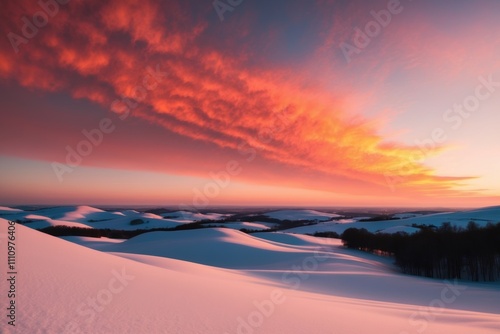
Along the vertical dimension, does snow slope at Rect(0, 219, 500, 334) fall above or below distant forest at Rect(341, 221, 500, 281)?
above

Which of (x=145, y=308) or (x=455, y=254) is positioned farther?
(x=455, y=254)

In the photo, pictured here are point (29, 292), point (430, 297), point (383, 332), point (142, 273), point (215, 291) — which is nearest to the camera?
point (29, 292)

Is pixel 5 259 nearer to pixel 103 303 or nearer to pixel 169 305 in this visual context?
pixel 103 303

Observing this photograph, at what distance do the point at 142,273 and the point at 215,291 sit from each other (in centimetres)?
307

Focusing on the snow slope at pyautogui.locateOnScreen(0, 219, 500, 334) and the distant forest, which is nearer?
the snow slope at pyautogui.locateOnScreen(0, 219, 500, 334)

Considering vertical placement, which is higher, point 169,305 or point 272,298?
point 169,305

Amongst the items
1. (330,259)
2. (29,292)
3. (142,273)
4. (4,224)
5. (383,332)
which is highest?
(4,224)

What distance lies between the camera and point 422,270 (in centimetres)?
4619

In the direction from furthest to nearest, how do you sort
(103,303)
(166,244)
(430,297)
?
1. (166,244)
2. (430,297)
3. (103,303)

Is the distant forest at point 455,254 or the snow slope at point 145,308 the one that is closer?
the snow slope at point 145,308

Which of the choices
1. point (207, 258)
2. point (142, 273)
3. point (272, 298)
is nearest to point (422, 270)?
point (207, 258)

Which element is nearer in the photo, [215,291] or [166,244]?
[215,291]

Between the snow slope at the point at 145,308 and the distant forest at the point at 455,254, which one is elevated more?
the snow slope at the point at 145,308

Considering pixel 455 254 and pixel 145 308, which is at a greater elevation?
pixel 145 308
